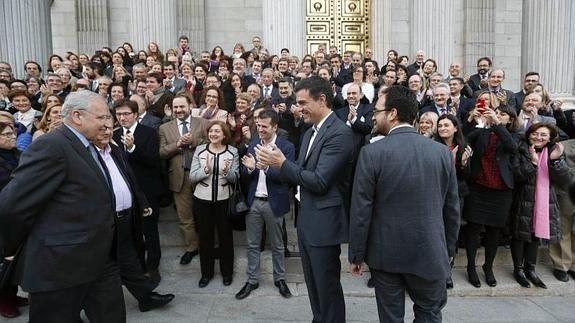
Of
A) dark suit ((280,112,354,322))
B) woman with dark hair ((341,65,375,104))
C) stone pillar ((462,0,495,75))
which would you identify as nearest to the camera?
dark suit ((280,112,354,322))

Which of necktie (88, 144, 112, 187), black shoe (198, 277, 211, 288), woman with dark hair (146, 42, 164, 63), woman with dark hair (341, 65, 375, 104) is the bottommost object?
black shoe (198, 277, 211, 288)

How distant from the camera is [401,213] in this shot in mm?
3195

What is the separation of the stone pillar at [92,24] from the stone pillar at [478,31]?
11.8 meters

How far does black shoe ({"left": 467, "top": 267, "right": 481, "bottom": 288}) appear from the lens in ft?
18.0

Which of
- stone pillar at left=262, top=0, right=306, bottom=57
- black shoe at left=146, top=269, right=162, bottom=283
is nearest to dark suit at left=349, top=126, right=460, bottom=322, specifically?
black shoe at left=146, top=269, right=162, bottom=283

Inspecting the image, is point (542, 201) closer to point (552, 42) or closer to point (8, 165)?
→ point (8, 165)

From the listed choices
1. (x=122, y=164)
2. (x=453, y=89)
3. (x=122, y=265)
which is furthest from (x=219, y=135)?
(x=453, y=89)

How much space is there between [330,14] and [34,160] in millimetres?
14162

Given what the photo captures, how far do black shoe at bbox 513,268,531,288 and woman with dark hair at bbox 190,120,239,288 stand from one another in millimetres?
3475

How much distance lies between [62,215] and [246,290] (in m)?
2.83

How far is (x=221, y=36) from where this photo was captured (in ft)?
49.6

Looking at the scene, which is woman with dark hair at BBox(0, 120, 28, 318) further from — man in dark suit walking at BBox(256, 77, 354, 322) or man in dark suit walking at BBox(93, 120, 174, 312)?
man in dark suit walking at BBox(256, 77, 354, 322)

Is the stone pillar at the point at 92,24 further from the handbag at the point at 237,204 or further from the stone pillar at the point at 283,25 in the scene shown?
the handbag at the point at 237,204

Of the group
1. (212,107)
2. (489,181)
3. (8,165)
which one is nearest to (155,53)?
(212,107)
